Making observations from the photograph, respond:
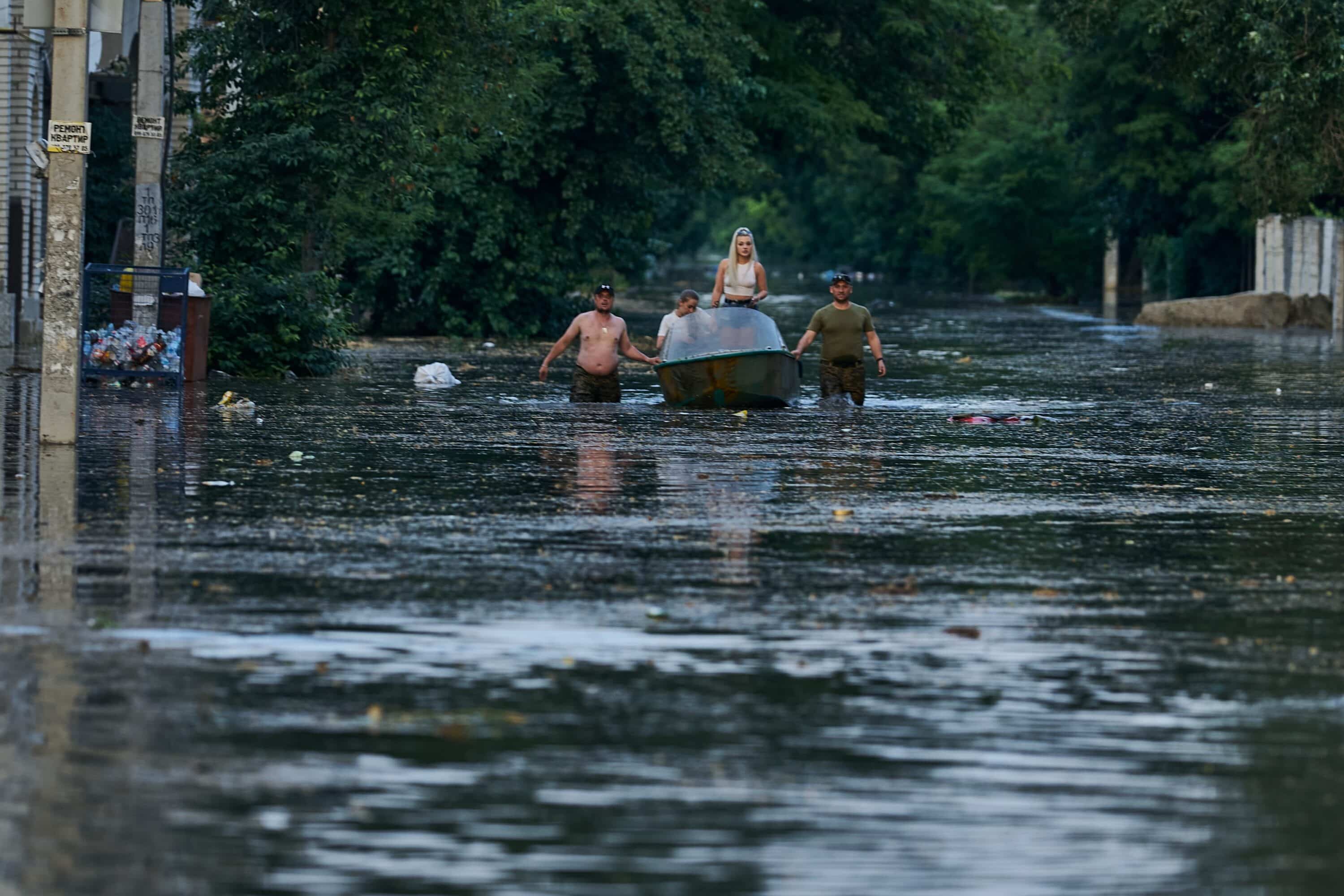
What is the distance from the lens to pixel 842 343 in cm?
2339

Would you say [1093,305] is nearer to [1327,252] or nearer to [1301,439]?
[1327,252]

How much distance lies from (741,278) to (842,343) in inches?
49.9

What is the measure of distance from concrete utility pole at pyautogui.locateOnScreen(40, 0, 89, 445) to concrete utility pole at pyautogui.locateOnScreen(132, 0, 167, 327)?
8171mm

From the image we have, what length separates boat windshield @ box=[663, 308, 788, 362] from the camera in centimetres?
2302

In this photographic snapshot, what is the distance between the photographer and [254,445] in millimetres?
17391

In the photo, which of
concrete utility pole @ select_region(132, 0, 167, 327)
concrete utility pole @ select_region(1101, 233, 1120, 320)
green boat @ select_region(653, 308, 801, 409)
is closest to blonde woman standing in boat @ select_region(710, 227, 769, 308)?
green boat @ select_region(653, 308, 801, 409)

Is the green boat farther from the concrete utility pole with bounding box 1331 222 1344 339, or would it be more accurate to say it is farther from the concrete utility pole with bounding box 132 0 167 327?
the concrete utility pole with bounding box 1331 222 1344 339

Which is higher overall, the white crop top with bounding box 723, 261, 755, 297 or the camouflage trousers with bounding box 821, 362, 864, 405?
the white crop top with bounding box 723, 261, 755, 297

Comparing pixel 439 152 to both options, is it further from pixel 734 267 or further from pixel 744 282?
pixel 744 282

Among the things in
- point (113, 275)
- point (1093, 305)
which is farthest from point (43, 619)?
point (1093, 305)

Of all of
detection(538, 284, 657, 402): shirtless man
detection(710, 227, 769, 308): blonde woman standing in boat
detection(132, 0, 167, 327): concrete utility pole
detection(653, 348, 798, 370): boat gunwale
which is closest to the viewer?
detection(653, 348, 798, 370): boat gunwale

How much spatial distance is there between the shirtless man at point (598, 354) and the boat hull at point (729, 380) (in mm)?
586

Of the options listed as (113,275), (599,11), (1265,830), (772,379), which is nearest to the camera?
(1265,830)

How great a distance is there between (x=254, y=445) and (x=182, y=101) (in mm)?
13187
